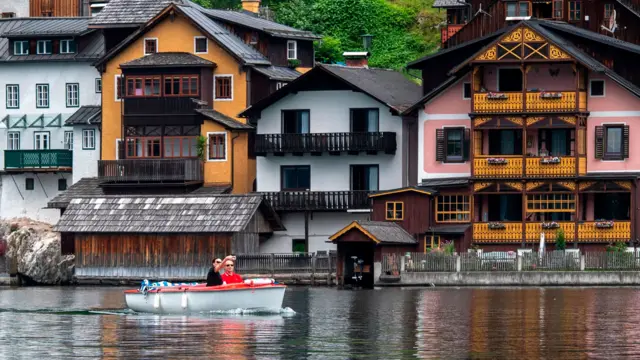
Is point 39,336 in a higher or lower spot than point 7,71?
lower

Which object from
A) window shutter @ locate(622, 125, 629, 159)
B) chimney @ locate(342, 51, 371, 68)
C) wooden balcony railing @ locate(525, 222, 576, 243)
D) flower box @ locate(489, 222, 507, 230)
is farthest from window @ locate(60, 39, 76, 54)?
window shutter @ locate(622, 125, 629, 159)

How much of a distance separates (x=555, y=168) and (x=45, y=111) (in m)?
30.8

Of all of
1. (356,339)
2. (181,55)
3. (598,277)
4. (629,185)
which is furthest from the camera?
(181,55)

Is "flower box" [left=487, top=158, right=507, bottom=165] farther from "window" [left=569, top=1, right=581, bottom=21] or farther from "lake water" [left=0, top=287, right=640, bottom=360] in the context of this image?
"lake water" [left=0, top=287, right=640, bottom=360]

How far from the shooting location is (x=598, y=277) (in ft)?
281

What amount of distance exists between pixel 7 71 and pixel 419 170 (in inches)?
1016

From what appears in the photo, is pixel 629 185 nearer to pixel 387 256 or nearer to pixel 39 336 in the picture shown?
pixel 387 256

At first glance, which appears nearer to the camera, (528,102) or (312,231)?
(528,102)

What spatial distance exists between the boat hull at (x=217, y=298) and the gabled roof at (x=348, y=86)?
26.5 meters

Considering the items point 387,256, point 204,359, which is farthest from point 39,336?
point 387,256

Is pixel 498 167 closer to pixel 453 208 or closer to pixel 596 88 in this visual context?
pixel 453 208

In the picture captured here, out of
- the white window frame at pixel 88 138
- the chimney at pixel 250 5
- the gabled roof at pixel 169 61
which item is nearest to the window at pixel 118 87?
the gabled roof at pixel 169 61

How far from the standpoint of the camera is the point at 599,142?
93.4m

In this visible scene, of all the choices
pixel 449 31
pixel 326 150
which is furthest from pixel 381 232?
pixel 449 31
